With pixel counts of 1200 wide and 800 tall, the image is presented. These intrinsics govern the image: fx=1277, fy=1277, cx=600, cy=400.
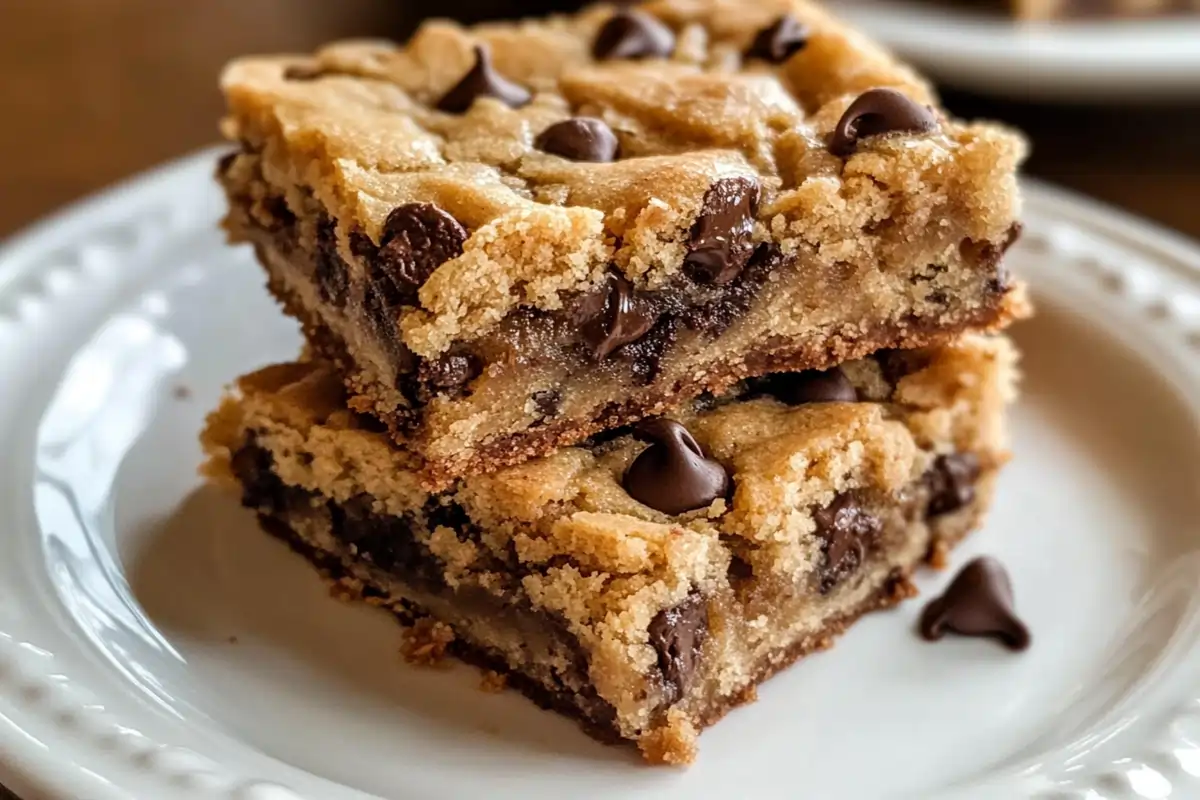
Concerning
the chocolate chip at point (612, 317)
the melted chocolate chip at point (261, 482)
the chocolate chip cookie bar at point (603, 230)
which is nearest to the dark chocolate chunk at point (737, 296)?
the chocolate chip cookie bar at point (603, 230)

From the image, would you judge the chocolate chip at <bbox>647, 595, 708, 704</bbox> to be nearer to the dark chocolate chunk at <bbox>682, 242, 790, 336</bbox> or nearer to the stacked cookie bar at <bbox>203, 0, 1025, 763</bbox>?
the stacked cookie bar at <bbox>203, 0, 1025, 763</bbox>

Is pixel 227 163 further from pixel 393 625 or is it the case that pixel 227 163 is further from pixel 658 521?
pixel 658 521

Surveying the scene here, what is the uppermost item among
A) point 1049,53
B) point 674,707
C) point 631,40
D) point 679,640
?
point 631,40

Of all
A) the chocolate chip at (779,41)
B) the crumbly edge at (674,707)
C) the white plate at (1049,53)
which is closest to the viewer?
the crumbly edge at (674,707)

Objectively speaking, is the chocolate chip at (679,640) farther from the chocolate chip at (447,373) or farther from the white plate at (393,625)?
the chocolate chip at (447,373)

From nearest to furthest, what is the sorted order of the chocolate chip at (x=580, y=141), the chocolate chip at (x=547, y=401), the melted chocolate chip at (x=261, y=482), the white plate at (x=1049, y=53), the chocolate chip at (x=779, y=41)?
the chocolate chip at (x=547, y=401)
the chocolate chip at (x=580, y=141)
the melted chocolate chip at (x=261, y=482)
the chocolate chip at (x=779, y=41)
the white plate at (x=1049, y=53)

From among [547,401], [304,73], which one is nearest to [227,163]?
[304,73]
